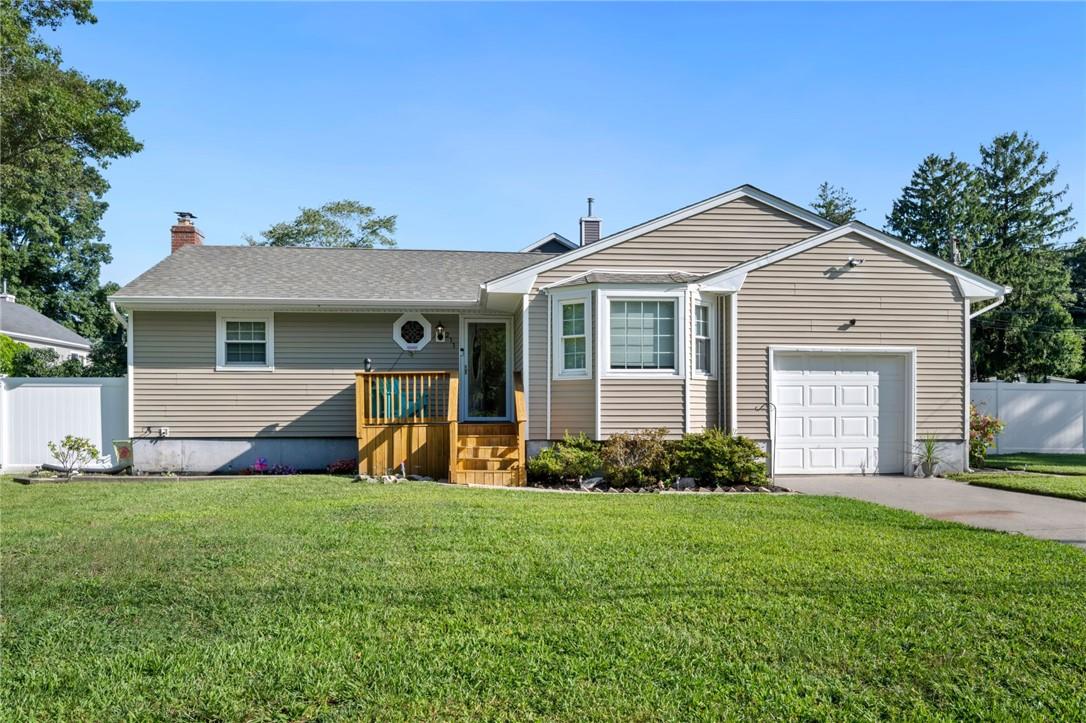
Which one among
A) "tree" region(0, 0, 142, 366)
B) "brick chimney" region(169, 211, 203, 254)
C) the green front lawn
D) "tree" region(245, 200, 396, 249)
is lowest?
the green front lawn

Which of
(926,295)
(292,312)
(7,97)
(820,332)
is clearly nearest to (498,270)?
(292,312)

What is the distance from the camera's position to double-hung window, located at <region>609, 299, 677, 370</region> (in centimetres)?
1116

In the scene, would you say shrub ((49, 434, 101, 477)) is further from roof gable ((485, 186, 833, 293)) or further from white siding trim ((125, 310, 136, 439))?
roof gable ((485, 186, 833, 293))

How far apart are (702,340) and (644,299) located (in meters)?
1.31

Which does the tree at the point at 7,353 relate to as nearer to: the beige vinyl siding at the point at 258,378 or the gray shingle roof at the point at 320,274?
the gray shingle roof at the point at 320,274

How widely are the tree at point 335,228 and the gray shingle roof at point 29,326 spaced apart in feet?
32.7

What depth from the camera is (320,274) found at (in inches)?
582

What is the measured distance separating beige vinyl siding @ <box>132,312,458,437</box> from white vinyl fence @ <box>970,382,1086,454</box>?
1438 cm

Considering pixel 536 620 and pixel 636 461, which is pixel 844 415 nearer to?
pixel 636 461

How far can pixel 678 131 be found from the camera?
1426 centimetres

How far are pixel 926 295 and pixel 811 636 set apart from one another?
9724 millimetres

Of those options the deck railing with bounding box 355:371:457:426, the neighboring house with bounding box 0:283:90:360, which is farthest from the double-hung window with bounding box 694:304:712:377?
the neighboring house with bounding box 0:283:90:360

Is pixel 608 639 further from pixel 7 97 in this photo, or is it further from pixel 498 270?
pixel 7 97

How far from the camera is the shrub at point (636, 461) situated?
33.9ft
